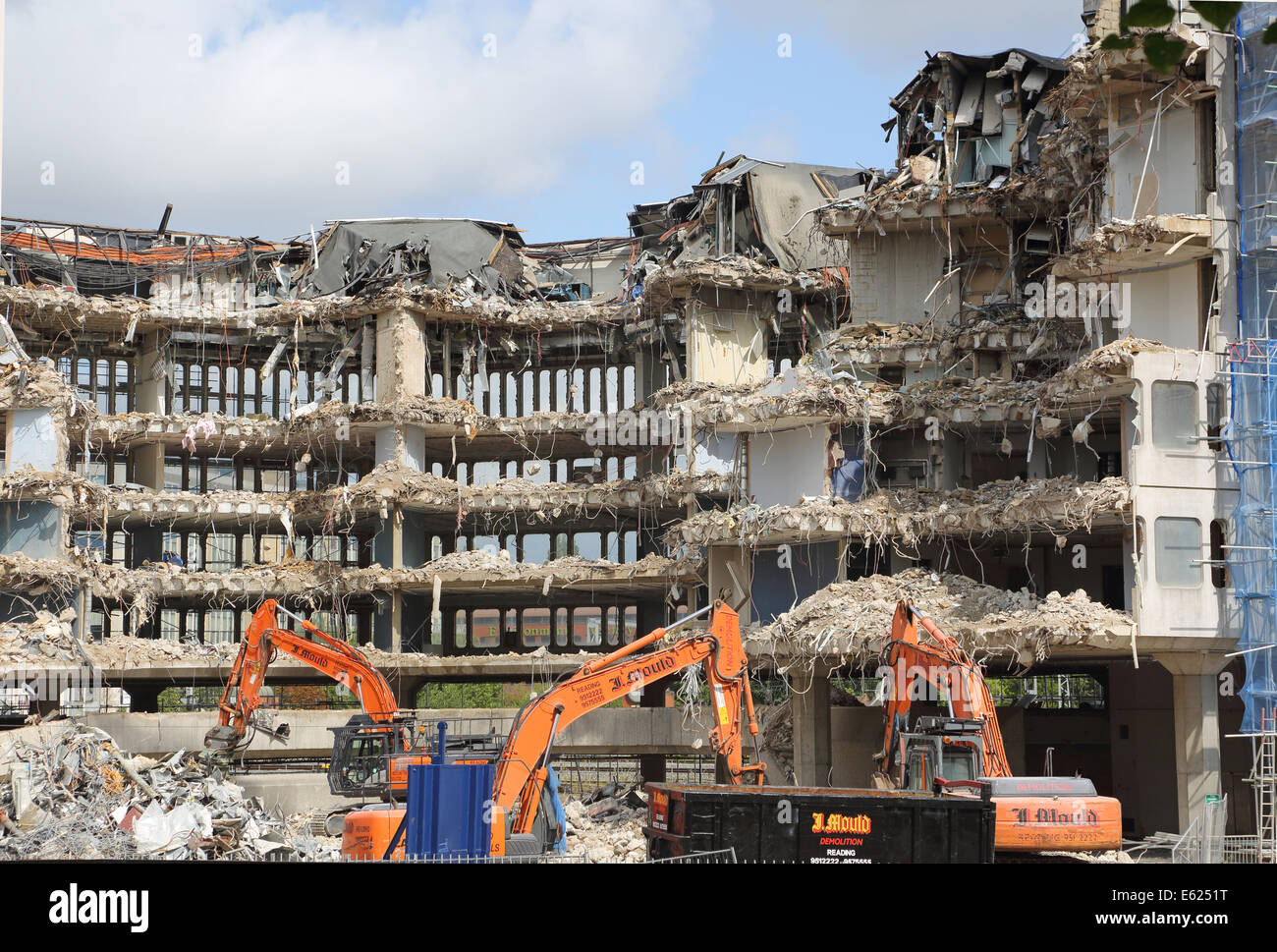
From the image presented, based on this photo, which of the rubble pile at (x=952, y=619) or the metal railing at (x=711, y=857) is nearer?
the metal railing at (x=711, y=857)

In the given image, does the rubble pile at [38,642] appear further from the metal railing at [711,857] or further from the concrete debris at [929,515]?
the metal railing at [711,857]

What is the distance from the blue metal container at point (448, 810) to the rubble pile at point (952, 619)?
14.7 metres

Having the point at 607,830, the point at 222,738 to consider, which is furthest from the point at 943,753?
the point at 222,738

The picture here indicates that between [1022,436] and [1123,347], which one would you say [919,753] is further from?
[1022,436]

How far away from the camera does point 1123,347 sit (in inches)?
1346

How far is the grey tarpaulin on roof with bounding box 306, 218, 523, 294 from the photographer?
177ft

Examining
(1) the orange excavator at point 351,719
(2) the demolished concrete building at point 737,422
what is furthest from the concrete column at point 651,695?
(1) the orange excavator at point 351,719

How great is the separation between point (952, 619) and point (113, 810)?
19.3 metres

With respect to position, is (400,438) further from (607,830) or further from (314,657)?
(314,657)

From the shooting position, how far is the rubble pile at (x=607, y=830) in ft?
108

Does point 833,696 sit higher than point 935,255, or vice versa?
point 935,255
